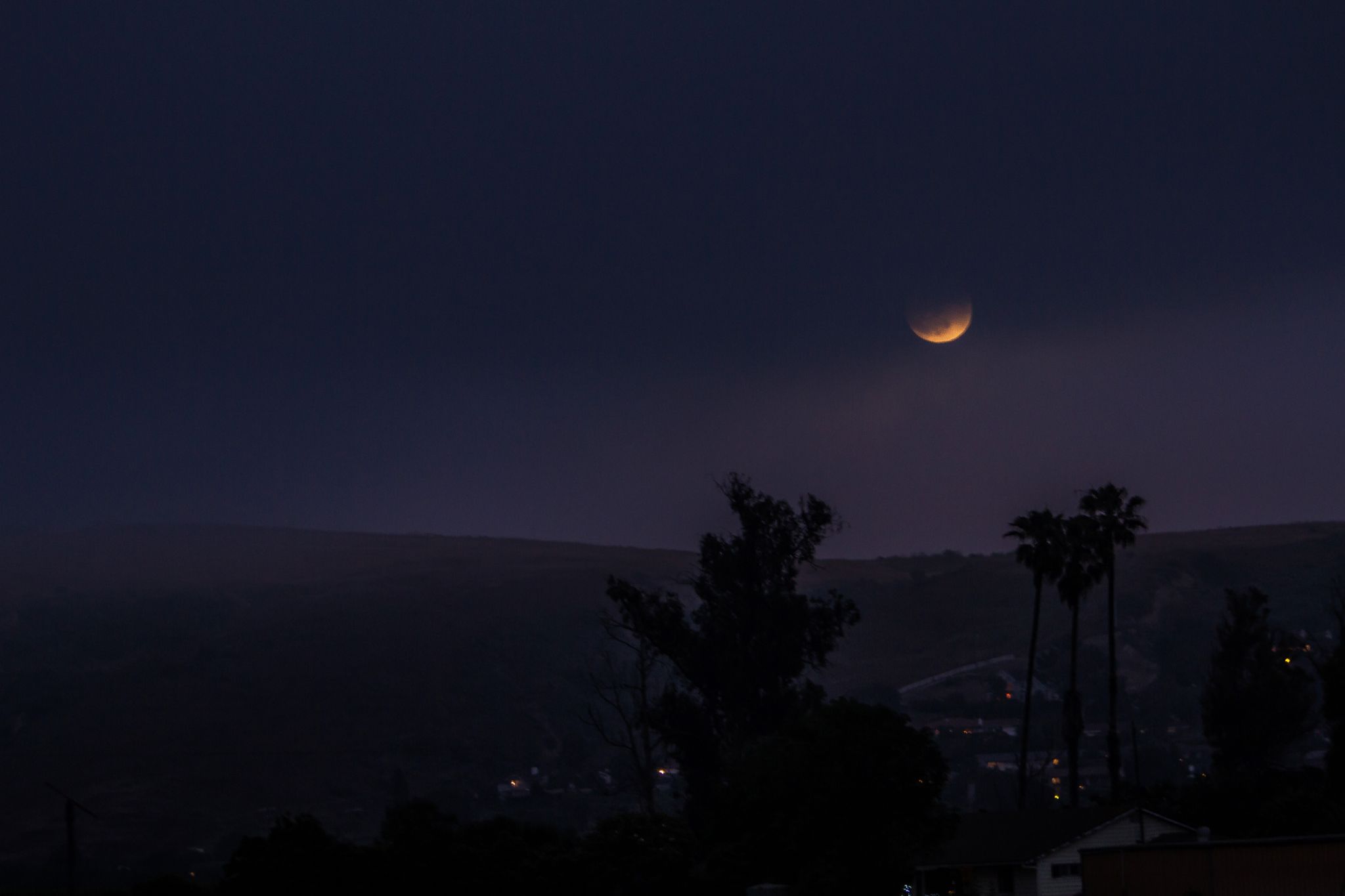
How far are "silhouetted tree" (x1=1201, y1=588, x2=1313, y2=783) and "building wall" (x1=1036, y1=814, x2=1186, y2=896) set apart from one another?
3616 cm

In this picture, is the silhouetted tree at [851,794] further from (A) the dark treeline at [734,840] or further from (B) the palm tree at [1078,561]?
(B) the palm tree at [1078,561]

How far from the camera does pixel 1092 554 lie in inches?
3398

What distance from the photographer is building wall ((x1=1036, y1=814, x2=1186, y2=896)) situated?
6075cm

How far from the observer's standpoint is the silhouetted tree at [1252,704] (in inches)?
3900

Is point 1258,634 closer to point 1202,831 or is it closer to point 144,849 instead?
point 1202,831

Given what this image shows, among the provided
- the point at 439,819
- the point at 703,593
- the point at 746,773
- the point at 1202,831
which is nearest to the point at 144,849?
the point at 703,593

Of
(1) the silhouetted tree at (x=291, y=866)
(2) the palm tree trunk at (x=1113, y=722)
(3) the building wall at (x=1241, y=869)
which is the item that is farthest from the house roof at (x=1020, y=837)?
(1) the silhouetted tree at (x=291, y=866)

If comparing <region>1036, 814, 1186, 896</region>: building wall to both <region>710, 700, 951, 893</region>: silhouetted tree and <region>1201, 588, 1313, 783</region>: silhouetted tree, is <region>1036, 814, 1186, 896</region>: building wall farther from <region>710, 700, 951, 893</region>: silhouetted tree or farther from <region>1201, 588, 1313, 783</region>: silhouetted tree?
<region>1201, 588, 1313, 783</region>: silhouetted tree

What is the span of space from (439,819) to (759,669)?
93.2 ft

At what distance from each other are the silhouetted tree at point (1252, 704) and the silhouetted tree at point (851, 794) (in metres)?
45.5

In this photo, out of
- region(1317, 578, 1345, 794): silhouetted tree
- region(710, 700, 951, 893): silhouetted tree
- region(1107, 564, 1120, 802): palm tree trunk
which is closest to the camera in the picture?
region(710, 700, 951, 893): silhouetted tree

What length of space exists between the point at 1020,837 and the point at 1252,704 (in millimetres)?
43546

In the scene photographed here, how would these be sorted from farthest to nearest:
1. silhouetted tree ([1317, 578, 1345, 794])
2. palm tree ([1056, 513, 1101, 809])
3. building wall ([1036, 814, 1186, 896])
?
palm tree ([1056, 513, 1101, 809])
silhouetted tree ([1317, 578, 1345, 794])
building wall ([1036, 814, 1186, 896])

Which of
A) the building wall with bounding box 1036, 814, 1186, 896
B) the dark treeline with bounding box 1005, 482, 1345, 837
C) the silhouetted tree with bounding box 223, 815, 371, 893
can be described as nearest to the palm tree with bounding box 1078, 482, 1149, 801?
the dark treeline with bounding box 1005, 482, 1345, 837
